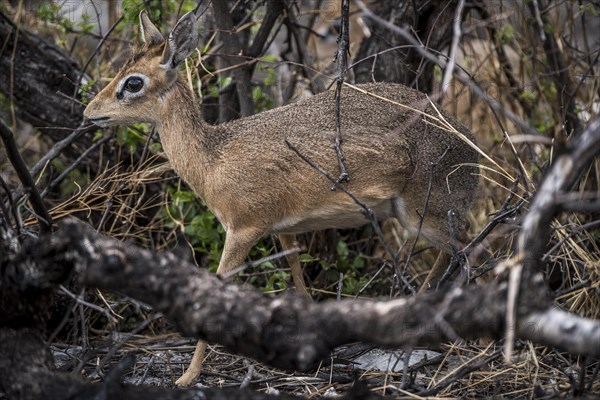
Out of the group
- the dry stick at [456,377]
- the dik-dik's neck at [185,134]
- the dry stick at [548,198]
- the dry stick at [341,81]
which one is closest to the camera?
the dry stick at [548,198]

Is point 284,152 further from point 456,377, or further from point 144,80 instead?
point 456,377

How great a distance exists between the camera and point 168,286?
3.07m

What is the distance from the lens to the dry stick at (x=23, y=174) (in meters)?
3.59

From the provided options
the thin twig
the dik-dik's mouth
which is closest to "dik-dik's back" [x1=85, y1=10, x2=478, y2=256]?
the dik-dik's mouth

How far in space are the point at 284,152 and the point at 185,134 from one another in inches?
21.1

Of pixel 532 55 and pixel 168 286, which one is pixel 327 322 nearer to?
pixel 168 286

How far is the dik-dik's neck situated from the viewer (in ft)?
15.6

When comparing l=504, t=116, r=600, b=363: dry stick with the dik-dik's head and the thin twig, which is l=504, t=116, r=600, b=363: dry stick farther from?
the thin twig

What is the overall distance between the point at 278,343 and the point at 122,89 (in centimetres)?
213

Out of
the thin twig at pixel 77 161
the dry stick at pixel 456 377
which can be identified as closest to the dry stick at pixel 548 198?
the dry stick at pixel 456 377

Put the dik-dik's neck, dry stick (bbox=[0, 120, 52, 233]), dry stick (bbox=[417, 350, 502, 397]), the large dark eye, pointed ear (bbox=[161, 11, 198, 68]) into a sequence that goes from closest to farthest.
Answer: dry stick (bbox=[0, 120, 52, 233]) → dry stick (bbox=[417, 350, 502, 397]) → pointed ear (bbox=[161, 11, 198, 68]) → the large dark eye → the dik-dik's neck

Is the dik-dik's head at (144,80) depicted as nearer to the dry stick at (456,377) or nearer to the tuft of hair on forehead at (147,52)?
the tuft of hair on forehead at (147,52)

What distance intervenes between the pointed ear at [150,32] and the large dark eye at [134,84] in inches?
8.3

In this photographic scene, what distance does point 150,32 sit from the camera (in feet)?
15.3
